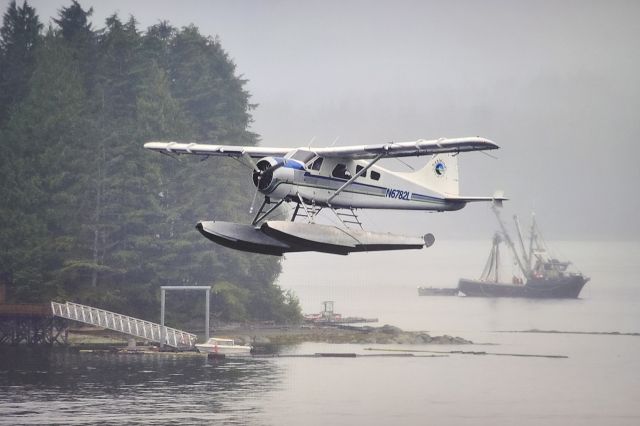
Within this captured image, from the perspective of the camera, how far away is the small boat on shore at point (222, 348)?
102938 mm

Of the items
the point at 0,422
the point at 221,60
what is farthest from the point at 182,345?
the point at 221,60

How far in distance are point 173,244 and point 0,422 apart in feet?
117

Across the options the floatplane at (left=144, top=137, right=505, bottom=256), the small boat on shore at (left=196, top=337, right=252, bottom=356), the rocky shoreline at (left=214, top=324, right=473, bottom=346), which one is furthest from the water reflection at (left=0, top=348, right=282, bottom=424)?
the floatplane at (left=144, top=137, right=505, bottom=256)

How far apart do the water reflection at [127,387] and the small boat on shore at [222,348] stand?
2.44 feet

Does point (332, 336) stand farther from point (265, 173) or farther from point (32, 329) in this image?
point (265, 173)

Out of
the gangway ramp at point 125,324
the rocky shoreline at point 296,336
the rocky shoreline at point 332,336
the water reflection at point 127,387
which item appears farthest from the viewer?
the rocky shoreline at point 332,336

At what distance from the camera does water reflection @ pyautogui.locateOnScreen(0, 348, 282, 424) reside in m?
83.2

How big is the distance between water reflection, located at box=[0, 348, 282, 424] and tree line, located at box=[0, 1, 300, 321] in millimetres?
9097

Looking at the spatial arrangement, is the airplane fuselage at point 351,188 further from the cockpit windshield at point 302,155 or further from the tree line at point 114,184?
the tree line at point 114,184

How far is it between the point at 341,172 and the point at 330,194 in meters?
1.10

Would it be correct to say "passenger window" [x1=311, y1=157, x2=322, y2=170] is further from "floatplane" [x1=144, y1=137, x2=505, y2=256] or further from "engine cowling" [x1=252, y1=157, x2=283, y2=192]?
"engine cowling" [x1=252, y1=157, x2=283, y2=192]

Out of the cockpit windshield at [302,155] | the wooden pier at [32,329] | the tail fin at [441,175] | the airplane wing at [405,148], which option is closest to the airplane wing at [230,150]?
the airplane wing at [405,148]

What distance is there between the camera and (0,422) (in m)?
80.7

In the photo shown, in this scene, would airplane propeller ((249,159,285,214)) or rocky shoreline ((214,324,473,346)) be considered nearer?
airplane propeller ((249,159,285,214))
